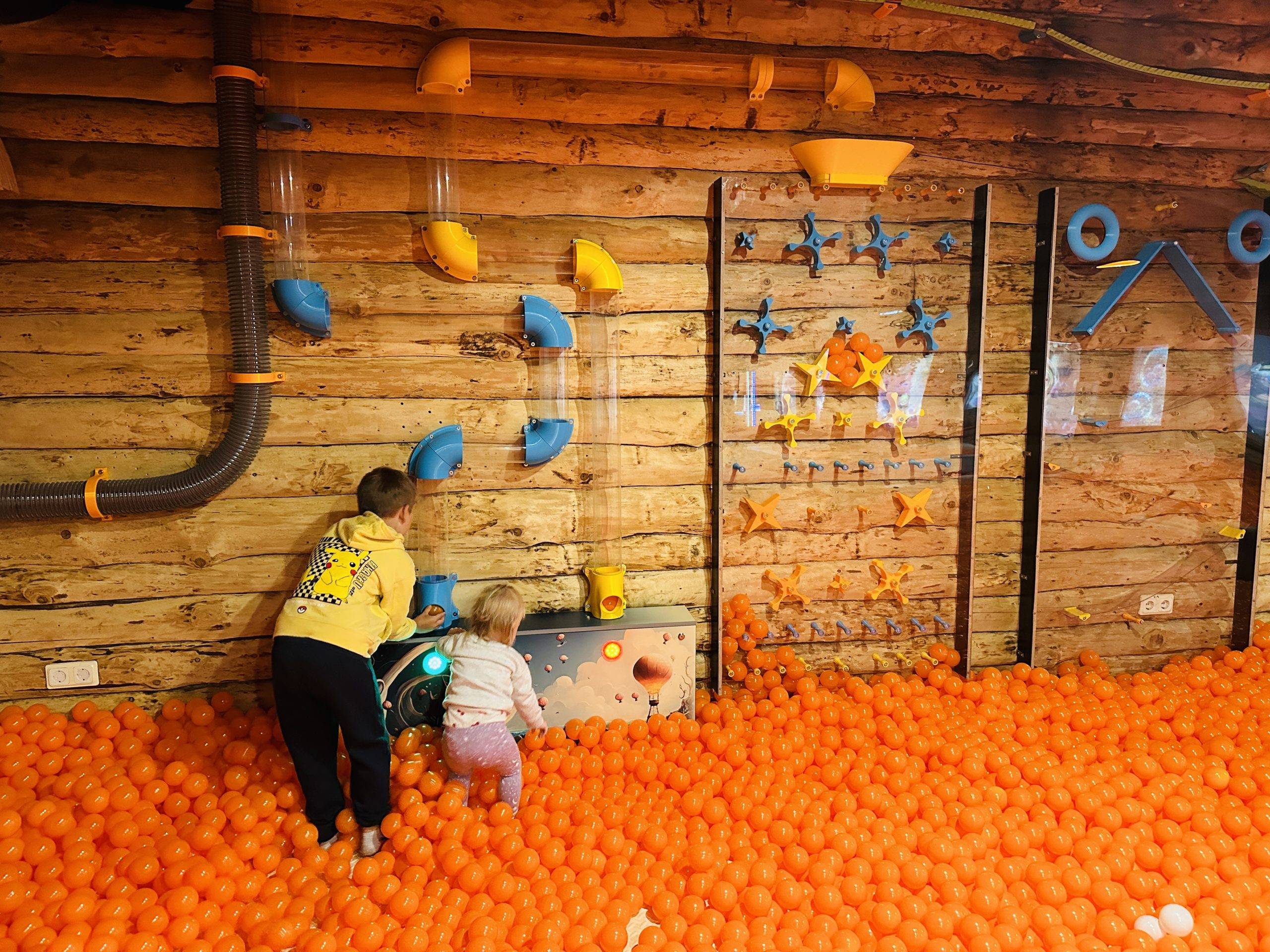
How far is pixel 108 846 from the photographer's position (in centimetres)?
228

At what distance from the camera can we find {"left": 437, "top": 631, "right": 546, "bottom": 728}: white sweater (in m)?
2.48

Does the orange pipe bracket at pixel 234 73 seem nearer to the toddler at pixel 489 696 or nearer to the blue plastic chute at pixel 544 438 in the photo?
the blue plastic chute at pixel 544 438

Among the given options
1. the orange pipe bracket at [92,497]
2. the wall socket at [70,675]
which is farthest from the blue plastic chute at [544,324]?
the wall socket at [70,675]

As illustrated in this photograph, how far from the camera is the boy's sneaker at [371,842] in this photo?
2.35 metres

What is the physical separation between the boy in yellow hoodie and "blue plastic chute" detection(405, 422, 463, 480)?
34 centimetres

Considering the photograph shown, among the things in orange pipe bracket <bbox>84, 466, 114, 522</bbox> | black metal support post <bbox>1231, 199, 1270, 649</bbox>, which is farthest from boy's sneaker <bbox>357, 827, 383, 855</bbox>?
black metal support post <bbox>1231, 199, 1270, 649</bbox>

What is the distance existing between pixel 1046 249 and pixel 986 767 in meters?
2.16

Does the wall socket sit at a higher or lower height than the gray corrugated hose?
lower

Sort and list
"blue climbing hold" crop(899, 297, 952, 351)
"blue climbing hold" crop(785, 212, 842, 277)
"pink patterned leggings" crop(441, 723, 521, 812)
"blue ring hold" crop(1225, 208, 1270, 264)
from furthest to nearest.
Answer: "blue ring hold" crop(1225, 208, 1270, 264), "blue climbing hold" crop(899, 297, 952, 351), "blue climbing hold" crop(785, 212, 842, 277), "pink patterned leggings" crop(441, 723, 521, 812)

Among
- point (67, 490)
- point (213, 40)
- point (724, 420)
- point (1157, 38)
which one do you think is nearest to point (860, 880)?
point (724, 420)

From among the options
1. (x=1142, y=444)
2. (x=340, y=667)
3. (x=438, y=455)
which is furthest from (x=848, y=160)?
(x=340, y=667)

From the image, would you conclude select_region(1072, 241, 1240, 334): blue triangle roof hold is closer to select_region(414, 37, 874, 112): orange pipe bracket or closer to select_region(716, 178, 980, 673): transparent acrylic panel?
select_region(716, 178, 980, 673): transparent acrylic panel

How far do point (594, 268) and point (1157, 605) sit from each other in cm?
304

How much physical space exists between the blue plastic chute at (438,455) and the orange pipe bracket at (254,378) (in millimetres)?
570
